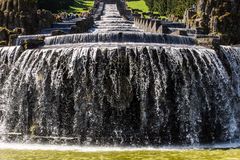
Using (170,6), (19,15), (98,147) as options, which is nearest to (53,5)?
(170,6)

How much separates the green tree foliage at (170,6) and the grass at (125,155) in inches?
3560

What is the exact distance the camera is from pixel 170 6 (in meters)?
133

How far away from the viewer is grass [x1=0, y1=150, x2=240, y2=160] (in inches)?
1056

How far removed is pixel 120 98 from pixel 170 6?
103644mm

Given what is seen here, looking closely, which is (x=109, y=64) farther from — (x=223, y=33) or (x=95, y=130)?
(x=223, y=33)

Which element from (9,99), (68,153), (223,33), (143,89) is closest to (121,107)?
(143,89)

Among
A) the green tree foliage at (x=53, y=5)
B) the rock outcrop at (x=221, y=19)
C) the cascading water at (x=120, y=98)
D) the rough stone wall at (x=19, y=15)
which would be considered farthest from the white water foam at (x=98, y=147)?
the green tree foliage at (x=53, y=5)

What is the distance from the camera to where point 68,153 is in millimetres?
28297

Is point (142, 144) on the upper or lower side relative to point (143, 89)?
lower

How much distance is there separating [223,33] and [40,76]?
106 ft

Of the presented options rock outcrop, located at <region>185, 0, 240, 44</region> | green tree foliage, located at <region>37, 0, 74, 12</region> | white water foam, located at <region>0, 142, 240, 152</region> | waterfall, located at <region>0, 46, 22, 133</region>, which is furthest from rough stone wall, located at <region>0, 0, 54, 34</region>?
green tree foliage, located at <region>37, 0, 74, 12</region>

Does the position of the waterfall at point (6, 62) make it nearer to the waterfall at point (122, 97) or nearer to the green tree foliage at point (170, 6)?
the waterfall at point (122, 97)

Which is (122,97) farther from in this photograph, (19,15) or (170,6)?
(170,6)

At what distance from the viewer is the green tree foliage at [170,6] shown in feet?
394
